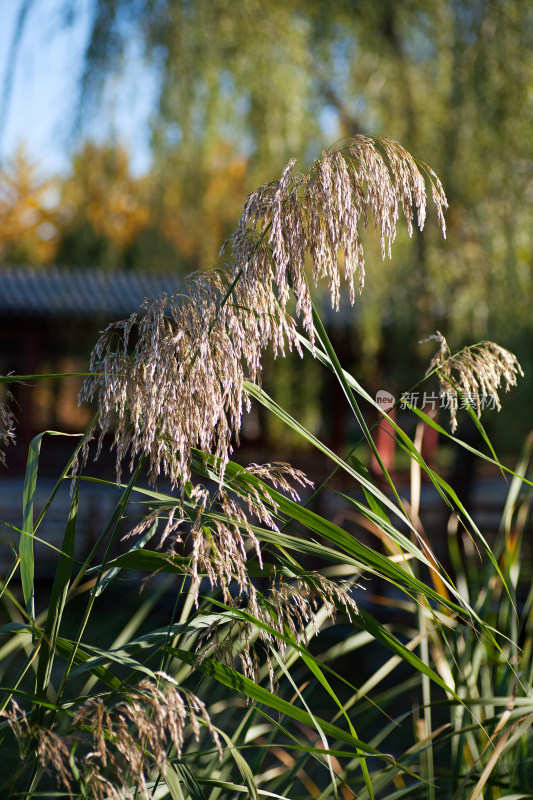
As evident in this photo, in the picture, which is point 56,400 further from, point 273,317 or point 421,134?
point 273,317

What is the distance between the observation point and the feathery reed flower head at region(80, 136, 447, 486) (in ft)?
2.70

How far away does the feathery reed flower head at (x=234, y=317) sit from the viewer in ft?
2.70

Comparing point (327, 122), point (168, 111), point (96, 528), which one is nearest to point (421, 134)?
point (327, 122)

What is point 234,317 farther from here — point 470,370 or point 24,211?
point 24,211

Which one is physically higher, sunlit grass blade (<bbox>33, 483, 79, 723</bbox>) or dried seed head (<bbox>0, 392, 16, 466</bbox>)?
dried seed head (<bbox>0, 392, 16, 466</bbox>)

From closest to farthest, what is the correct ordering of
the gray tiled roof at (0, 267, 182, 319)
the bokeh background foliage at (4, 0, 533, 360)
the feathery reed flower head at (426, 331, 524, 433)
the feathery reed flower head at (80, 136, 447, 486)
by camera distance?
the feathery reed flower head at (80, 136, 447, 486)
the feathery reed flower head at (426, 331, 524, 433)
the bokeh background foliage at (4, 0, 533, 360)
the gray tiled roof at (0, 267, 182, 319)

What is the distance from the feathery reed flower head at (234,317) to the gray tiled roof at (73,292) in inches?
249

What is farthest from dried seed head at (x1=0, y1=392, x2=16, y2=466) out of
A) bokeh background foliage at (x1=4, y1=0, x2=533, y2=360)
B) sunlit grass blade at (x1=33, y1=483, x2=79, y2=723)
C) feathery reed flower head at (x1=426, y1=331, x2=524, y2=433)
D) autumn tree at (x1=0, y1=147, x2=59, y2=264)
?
autumn tree at (x1=0, y1=147, x2=59, y2=264)

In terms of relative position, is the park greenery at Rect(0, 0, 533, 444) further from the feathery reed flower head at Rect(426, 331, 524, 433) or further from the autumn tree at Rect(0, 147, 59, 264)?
the autumn tree at Rect(0, 147, 59, 264)

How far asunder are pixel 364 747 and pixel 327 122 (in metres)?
3.96

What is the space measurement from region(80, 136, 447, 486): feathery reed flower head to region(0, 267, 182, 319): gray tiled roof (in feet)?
20.7

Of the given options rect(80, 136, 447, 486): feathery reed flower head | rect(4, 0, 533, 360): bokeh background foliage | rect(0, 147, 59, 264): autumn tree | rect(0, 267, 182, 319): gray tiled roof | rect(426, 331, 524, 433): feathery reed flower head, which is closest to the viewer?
rect(80, 136, 447, 486): feathery reed flower head

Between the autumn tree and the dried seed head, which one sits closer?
the dried seed head

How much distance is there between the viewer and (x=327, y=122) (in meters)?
4.31
